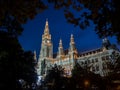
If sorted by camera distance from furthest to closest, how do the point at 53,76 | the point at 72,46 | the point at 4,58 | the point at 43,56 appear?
the point at 43,56
the point at 72,46
the point at 53,76
the point at 4,58

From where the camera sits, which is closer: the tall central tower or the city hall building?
the city hall building

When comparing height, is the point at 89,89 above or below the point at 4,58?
below

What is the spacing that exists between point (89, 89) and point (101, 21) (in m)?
38.1

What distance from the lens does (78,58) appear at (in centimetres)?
10081

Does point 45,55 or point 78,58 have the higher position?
point 45,55

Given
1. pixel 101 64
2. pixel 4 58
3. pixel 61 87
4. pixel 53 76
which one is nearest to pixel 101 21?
pixel 4 58

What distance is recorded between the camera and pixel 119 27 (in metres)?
9.01

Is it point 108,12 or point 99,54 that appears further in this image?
point 99,54

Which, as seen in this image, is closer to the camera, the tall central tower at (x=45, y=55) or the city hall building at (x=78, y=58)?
the city hall building at (x=78, y=58)

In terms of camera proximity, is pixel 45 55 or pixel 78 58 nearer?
pixel 78 58

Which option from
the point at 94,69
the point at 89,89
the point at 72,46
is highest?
the point at 72,46

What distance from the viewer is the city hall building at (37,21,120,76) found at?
289 feet

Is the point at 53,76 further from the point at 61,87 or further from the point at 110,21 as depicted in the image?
the point at 110,21

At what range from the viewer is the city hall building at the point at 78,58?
289 feet
